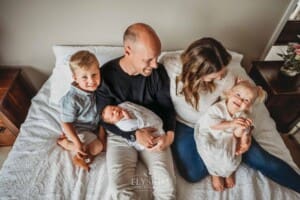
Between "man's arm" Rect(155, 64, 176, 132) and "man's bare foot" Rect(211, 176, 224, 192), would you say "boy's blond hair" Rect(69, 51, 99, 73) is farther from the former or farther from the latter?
"man's bare foot" Rect(211, 176, 224, 192)

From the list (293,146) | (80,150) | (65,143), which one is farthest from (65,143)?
(293,146)

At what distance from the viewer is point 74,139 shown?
3.16 ft

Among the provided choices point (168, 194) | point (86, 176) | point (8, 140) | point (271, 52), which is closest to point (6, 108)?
point (8, 140)

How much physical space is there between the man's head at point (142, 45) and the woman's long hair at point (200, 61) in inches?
6.0

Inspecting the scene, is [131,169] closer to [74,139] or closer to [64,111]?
[74,139]

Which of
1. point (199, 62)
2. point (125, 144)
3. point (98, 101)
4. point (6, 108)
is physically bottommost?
point (6, 108)

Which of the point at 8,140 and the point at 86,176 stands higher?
the point at 86,176

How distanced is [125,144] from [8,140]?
959 millimetres

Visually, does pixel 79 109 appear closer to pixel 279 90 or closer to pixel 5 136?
pixel 5 136

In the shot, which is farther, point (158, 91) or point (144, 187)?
point (158, 91)

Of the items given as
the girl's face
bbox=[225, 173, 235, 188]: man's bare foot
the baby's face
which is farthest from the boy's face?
bbox=[225, 173, 235, 188]: man's bare foot

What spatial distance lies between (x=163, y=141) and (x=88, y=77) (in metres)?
0.45

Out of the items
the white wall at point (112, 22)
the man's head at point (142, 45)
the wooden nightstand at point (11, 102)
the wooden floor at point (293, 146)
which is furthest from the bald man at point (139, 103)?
the wooden floor at point (293, 146)

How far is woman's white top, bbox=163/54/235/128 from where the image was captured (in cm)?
103
